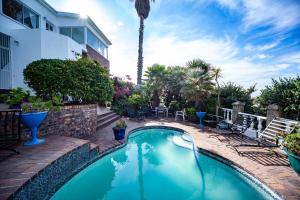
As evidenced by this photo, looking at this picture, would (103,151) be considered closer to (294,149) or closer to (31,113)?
(31,113)

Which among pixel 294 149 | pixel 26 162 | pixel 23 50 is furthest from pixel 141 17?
pixel 294 149

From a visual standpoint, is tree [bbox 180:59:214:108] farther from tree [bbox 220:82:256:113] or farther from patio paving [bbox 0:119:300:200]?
patio paving [bbox 0:119:300:200]

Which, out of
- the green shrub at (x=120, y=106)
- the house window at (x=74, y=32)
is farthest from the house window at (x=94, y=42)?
the green shrub at (x=120, y=106)

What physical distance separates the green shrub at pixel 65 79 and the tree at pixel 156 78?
7314 mm

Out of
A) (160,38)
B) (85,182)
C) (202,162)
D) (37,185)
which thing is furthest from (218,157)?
(160,38)

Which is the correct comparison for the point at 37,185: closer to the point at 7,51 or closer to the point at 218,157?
the point at 218,157

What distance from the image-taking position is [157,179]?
14.5 feet

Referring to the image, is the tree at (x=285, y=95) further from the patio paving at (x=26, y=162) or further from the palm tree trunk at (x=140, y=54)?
the palm tree trunk at (x=140, y=54)

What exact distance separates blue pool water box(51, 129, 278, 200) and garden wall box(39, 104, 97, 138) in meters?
1.83

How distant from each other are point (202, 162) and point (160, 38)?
10.7 meters

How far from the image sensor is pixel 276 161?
181 inches

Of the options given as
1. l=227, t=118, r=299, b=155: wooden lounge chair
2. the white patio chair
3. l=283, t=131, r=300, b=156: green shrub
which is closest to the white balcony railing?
l=227, t=118, r=299, b=155: wooden lounge chair

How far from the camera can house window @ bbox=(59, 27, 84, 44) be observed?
14297mm

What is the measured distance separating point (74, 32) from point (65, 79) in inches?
440
